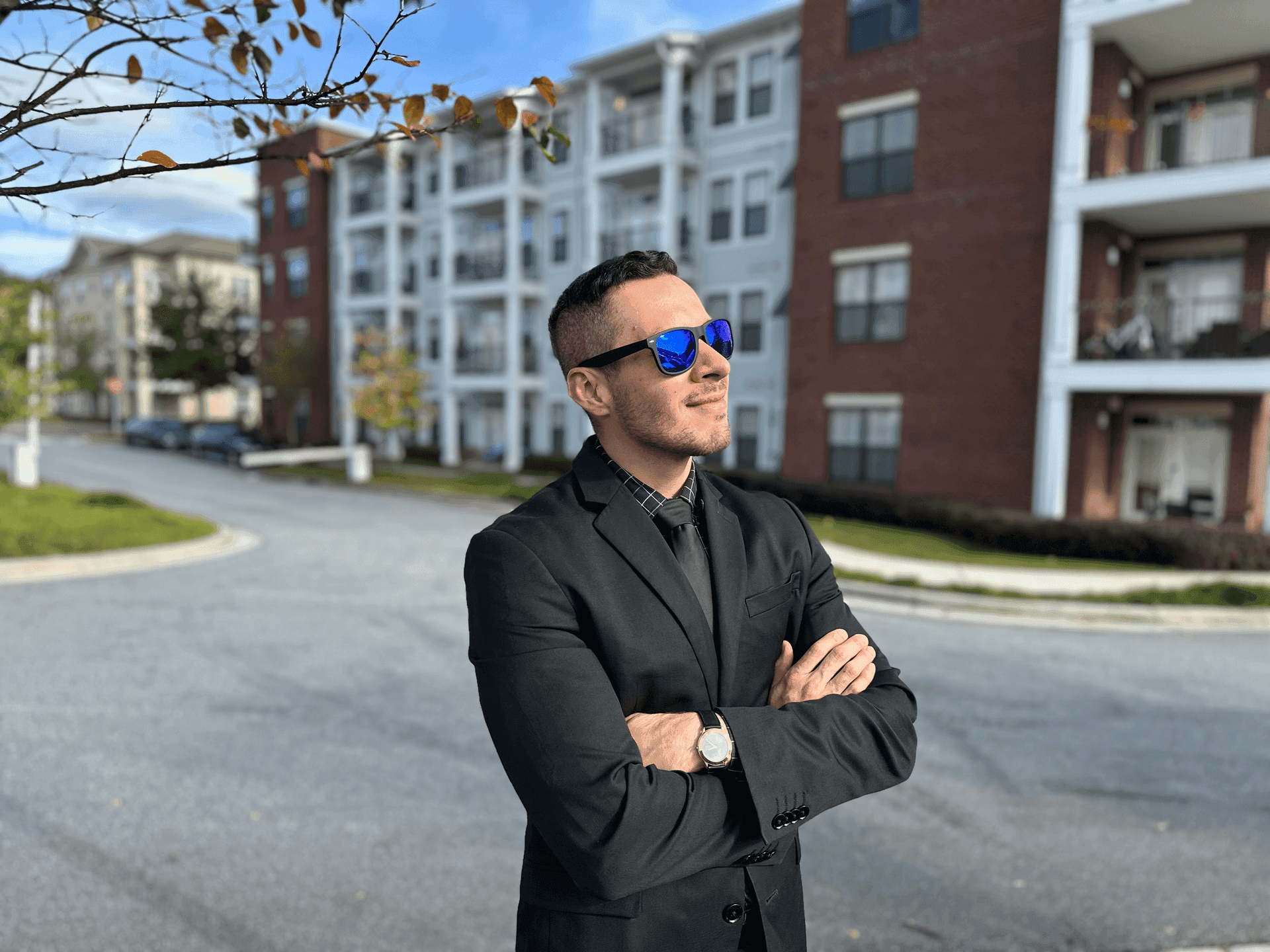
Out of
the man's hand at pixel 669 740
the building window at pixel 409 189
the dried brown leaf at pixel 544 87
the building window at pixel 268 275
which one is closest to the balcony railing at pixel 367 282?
the building window at pixel 409 189

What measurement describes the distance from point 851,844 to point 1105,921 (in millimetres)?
1308

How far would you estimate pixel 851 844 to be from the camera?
489cm

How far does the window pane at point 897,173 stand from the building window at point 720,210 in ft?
21.2

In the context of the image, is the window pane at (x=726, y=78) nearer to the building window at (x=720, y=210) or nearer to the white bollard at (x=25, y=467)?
the building window at (x=720, y=210)

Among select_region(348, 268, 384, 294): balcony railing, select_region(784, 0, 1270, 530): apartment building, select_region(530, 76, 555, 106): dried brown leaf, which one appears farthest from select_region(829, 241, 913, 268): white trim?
select_region(348, 268, 384, 294): balcony railing

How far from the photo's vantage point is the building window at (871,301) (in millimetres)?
19719

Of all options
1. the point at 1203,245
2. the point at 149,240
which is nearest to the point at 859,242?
the point at 1203,245

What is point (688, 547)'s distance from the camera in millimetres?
2146

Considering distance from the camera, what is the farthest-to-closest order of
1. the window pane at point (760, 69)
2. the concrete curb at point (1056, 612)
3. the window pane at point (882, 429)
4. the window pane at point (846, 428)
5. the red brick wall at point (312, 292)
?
1. the red brick wall at point (312, 292)
2. the window pane at point (760, 69)
3. the window pane at point (846, 428)
4. the window pane at point (882, 429)
5. the concrete curb at point (1056, 612)

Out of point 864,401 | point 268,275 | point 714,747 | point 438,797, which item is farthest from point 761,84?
point 268,275

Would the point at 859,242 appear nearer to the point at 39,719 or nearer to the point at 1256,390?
the point at 1256,390

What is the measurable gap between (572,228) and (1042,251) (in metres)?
17.0

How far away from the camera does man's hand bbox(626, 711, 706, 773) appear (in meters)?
1.94

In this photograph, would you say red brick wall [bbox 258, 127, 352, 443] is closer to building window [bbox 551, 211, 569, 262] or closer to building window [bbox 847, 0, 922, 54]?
building window [bbox 551, 211, 569, 262]
